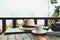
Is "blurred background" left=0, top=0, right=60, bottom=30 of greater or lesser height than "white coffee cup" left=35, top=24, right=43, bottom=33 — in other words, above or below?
above

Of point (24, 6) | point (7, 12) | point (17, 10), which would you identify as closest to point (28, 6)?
point (24, 6)

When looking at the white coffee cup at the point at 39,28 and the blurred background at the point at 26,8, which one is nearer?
the white coffee cup at the point at 39,28

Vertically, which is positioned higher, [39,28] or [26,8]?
[26,8]

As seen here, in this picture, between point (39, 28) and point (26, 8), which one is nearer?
point (39, 28)

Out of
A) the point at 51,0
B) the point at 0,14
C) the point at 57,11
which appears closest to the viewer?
the point at 0,14

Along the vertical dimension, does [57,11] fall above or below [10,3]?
below

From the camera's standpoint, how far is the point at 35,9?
4.30m

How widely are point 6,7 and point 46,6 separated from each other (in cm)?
136

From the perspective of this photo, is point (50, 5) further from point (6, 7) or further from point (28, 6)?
point (6, 7)

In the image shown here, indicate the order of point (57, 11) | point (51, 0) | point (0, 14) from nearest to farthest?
point (0, 14), point (57, 11), point (51, 0)

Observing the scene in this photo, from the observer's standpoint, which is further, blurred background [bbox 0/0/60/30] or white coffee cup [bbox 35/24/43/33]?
blurred background [bbox 0/0/60/30]

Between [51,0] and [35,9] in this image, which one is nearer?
[35,9]

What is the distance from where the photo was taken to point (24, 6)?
4.27 meters

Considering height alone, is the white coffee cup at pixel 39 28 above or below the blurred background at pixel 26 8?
below
